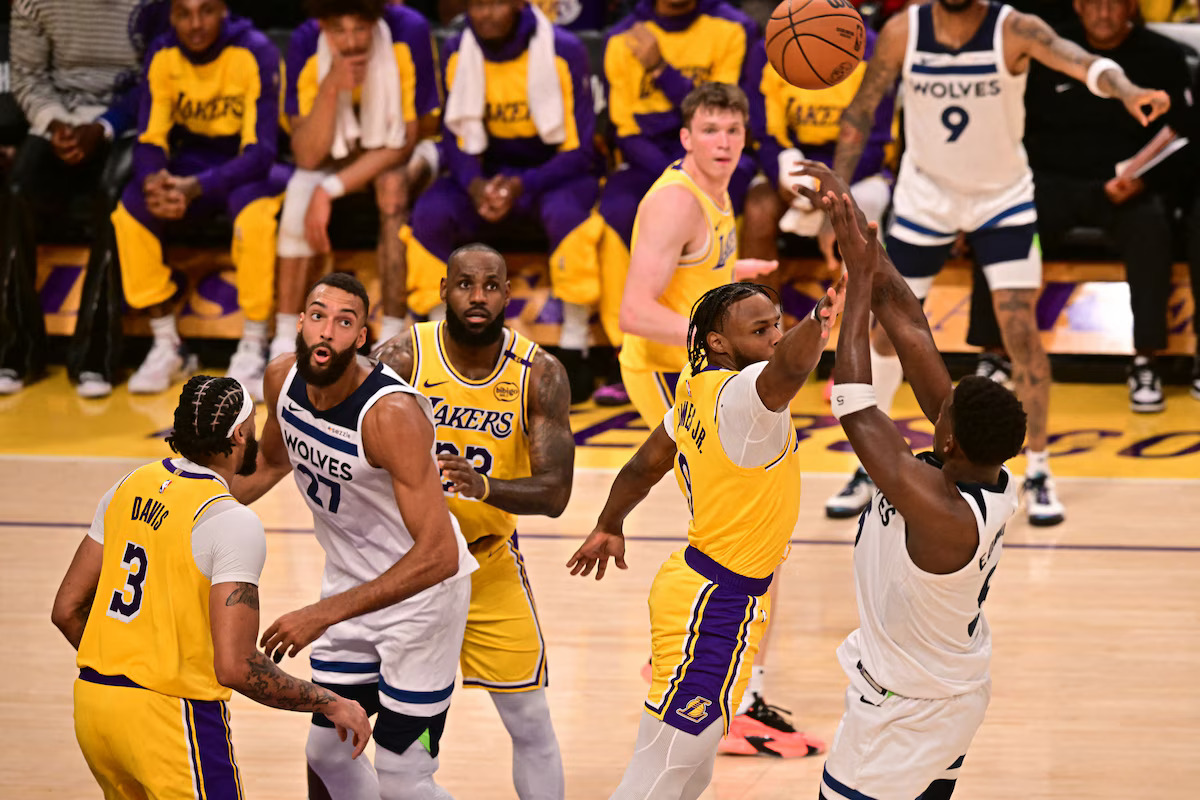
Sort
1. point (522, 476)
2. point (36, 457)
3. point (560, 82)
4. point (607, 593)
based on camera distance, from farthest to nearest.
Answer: point (560, 82)
point (36, 457)
point (607, 593)
point (522, 476)

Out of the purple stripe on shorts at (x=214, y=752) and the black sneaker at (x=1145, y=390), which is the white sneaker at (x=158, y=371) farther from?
the purple stripe on shorts at (x=214, y=752)

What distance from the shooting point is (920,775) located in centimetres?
351

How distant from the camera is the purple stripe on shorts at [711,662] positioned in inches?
151

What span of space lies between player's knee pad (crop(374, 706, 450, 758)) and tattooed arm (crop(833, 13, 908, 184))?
3645 mm

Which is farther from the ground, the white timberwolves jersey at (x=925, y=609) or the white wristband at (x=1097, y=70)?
the white wristband at (x=1097, y=70)

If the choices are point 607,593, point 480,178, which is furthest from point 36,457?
point 607,593

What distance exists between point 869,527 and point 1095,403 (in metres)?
5.52

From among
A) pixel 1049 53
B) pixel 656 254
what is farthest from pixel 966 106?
pixel 656 254

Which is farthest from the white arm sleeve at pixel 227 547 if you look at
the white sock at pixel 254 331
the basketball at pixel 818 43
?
the white sock at pixel 254 331

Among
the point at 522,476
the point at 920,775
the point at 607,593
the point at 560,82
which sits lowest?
the point at 607,593

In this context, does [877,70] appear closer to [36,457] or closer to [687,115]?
[687,115]

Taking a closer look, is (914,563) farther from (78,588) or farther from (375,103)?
(375,103)

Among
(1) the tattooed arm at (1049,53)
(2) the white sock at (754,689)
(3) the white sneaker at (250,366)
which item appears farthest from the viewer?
(3) the white sneaker at (250,366)

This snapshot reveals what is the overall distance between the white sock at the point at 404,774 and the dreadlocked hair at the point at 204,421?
936 millimetres
